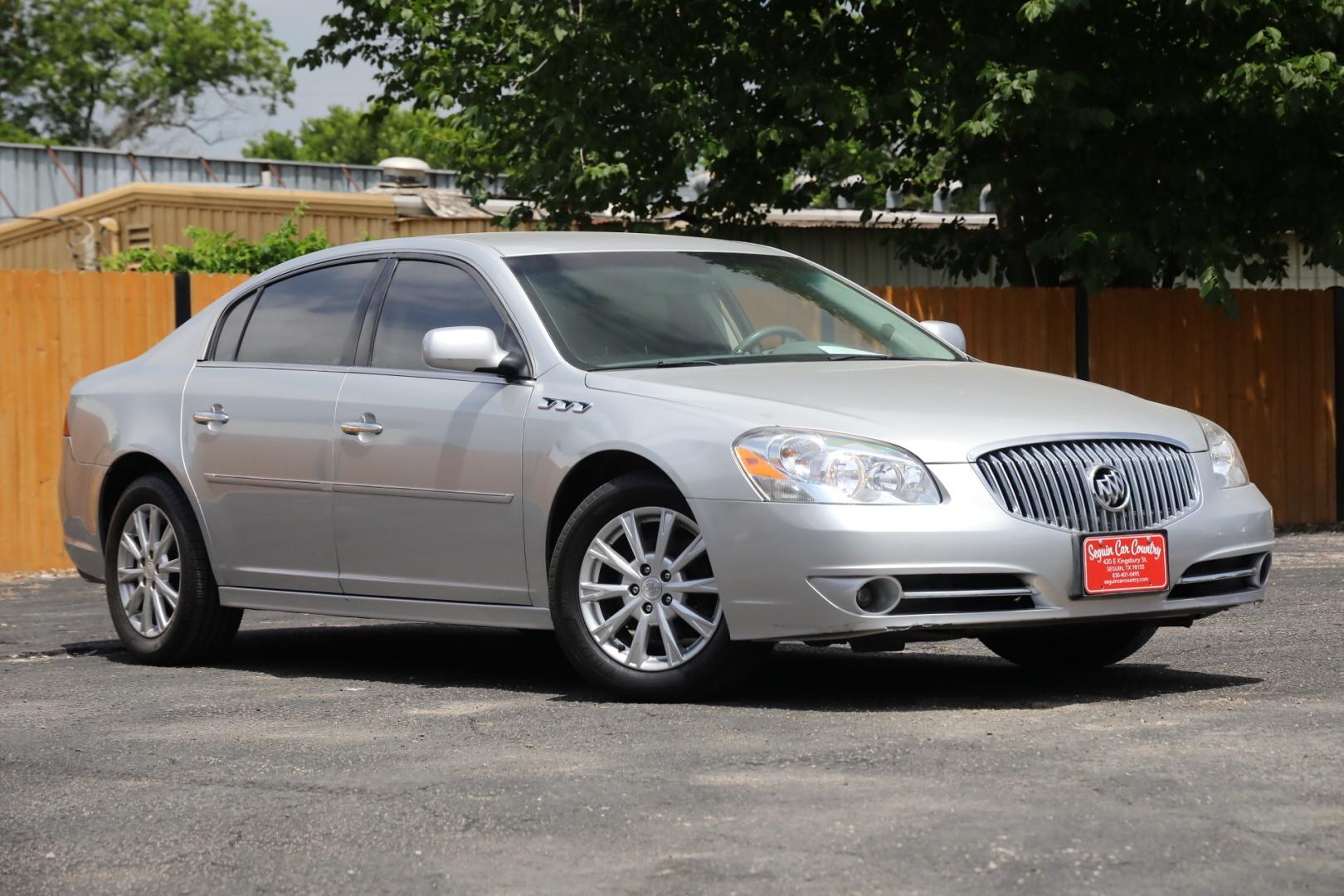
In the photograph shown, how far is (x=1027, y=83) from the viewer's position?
46.1 feet

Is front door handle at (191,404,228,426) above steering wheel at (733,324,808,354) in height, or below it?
below

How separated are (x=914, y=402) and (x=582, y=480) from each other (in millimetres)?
1139

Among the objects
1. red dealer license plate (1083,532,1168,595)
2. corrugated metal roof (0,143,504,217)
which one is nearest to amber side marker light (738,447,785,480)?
red dealer license plate (1083,532,1168,595)

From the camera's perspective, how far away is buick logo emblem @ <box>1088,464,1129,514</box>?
6.43 metres

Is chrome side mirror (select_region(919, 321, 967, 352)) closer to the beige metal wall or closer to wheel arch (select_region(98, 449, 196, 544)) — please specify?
wheel arch (select_region(98, 449, 196, 544))

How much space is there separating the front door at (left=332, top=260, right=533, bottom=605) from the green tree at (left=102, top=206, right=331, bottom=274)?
15.7 metres

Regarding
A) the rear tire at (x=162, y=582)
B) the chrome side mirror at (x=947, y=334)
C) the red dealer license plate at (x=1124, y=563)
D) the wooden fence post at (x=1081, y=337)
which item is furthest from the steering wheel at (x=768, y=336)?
the wooden fence post at (x=1081, y=337)

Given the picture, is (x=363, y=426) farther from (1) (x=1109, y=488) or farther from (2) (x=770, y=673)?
(1) (x=1109, y=488)

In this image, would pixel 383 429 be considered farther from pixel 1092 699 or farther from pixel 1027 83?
pixel 1027 83

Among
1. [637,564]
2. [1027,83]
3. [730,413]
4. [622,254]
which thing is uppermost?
[1027,83]

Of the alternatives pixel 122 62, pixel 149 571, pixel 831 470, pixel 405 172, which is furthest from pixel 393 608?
pixel 122 62

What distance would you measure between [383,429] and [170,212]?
2059cm

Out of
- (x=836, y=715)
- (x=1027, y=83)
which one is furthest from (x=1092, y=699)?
(x=1027, y=83)

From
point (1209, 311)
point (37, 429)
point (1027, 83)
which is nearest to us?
→ point (37, 429)
